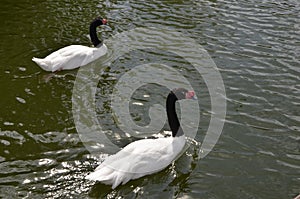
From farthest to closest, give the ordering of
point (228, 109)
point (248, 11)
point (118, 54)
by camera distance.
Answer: point (248, 11), point (118, 54), point (228, 109)

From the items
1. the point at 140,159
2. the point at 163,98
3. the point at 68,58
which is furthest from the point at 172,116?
the point at 68,58

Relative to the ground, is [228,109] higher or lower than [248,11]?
lower

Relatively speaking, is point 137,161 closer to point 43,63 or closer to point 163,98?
point 163,98

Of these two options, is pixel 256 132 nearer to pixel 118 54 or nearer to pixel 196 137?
pixel 196 137

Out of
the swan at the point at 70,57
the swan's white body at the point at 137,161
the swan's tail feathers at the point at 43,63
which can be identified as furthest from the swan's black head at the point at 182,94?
the swan's tail feathers at the point at 43,63

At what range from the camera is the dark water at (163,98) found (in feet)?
24.1

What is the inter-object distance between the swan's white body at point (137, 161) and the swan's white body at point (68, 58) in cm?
456

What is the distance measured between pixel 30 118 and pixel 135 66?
360 centimetres

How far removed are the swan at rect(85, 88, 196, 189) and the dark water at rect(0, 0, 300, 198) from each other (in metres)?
0.22

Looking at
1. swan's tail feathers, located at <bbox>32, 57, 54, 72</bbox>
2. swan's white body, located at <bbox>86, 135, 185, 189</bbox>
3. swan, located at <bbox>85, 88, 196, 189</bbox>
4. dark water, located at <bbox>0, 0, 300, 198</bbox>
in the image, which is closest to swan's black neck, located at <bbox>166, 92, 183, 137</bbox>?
swan, located at <bbox>85, 88, 196, 189</bbox>

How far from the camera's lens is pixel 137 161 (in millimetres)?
7340

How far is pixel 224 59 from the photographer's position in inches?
473

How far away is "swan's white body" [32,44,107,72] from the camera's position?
11149mm

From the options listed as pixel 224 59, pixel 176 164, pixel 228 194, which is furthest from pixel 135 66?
pixel 228 194
